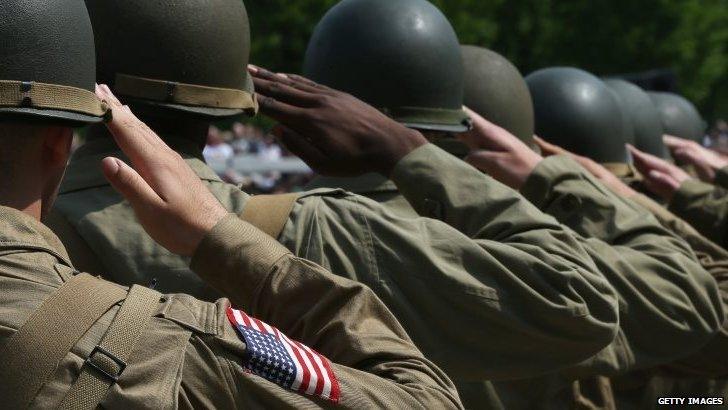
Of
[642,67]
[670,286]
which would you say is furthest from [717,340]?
[642,67]

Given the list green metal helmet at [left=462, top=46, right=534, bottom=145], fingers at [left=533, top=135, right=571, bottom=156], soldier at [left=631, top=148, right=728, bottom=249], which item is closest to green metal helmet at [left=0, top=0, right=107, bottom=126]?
green metal helmet at [left=462, top=46, right=534, bottom=145]

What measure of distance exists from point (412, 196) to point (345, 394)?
113 cm

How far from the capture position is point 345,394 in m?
1.99

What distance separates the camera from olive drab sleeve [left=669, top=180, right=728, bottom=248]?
541 centimetres

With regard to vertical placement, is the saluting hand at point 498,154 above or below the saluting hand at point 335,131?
below

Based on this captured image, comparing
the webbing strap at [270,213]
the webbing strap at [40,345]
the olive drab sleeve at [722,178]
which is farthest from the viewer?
the olive drab sleeve at [722,178]

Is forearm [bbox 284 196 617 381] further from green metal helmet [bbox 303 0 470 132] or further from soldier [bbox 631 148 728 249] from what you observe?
soldier [bbox 631 148 728 249]

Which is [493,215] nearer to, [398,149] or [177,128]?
[398,149]

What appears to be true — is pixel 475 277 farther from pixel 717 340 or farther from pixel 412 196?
pixel 717 340

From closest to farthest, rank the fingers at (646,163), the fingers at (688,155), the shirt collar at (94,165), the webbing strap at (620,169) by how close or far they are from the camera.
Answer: the shirt collar at (94,165) < the fingers at (646,163) < the webbing strap at (620,169) < the fingers at (688,155)

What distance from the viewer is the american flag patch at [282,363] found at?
1.94 metres

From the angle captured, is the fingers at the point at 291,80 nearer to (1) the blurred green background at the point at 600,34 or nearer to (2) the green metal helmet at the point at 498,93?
(2) the green metal helmet at the point at 498,93

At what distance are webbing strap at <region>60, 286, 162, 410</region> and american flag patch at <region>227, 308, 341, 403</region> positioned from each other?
178mm

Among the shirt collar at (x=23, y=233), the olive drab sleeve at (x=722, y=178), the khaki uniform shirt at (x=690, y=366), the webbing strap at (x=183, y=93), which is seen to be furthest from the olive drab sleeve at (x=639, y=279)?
the olive drab sleeve at (x=722, y=178)
